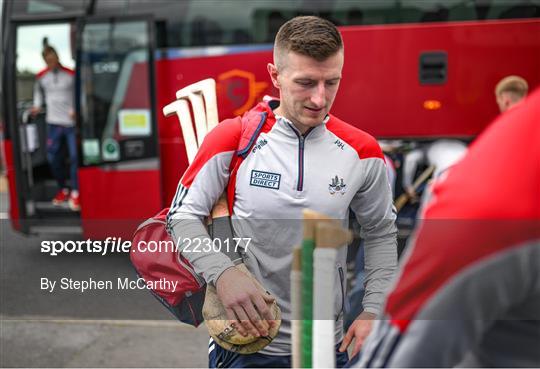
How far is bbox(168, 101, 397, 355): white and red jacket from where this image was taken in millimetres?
1771

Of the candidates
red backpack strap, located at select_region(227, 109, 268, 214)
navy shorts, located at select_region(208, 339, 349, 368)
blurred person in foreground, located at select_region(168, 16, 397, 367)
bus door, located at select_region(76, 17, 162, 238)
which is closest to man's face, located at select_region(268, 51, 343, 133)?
blurred person in foreground, located at select_region(168, 16, 397, 367)

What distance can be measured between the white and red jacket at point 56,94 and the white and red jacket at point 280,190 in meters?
5.99

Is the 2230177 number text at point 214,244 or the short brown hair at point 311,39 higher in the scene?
the short brown hair at point 311,39

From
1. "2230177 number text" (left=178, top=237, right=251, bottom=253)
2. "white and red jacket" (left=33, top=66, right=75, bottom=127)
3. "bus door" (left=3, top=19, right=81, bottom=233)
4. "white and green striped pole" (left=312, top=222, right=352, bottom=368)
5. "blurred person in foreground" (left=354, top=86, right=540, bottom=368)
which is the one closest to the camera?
"blurred person in foreground" (left=354, top=86, right=540, bottom=368)

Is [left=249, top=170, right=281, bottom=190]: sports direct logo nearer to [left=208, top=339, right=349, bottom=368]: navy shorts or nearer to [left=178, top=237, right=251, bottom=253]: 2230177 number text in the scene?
[left=178, top=237, right=251, bottom=253]: 2230177 number text

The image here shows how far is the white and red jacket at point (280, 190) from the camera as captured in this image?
1.77 metres

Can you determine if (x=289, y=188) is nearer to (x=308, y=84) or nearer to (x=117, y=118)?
(x=308, y=84)

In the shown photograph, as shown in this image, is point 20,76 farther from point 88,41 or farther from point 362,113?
point 362,113

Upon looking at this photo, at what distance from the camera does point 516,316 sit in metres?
0.89

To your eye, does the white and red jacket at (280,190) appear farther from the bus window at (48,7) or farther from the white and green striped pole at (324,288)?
the bus window at (48,7)

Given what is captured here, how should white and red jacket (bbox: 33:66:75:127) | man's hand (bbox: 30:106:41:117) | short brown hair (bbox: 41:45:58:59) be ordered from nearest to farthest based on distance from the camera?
short brown hair (bbox: 41:45:58:59) → white and red jacket (bbox: 33:66:75:127) → man's hand (bbox: 30:106:41:117)

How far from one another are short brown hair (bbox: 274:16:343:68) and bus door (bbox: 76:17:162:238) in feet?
15.9

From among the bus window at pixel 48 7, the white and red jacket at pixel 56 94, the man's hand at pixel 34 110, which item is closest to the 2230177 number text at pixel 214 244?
the bus window at pixel 48 7

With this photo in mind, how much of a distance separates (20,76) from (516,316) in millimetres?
6893
